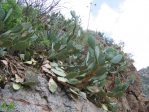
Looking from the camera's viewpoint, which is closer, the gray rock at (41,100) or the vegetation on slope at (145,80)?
the gray rock at (41,100)

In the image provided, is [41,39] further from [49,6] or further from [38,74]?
[49,6]

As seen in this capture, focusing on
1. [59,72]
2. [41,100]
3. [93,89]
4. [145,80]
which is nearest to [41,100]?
[41,100]

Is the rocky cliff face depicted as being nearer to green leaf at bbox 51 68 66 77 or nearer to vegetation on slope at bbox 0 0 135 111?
vegetation on slope at bbox 0 0 135 111

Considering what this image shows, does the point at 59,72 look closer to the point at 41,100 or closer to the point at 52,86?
the point at 52,86

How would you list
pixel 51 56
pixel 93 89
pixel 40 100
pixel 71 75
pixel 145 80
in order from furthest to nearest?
pixel 145 80
pixel 93 89
pixel 51 56
pixel 71 75
pixel 40 100

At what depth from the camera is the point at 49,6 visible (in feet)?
24.0

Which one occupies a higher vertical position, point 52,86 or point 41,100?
point 52,86

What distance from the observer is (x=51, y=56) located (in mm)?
5777

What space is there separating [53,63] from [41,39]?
482 mm

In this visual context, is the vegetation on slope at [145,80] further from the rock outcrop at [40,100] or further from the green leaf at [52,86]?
the green leaf at [52,86]

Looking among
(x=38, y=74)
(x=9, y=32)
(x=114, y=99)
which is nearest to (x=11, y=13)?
(x=9, y=32)

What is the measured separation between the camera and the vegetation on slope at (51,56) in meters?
5.00

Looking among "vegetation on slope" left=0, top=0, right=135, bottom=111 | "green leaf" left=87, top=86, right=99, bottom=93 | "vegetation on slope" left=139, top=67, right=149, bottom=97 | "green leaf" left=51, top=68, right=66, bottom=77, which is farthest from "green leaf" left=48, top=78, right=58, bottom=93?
"vegetation on slope" left=139, top=67, right=149, bottom=97

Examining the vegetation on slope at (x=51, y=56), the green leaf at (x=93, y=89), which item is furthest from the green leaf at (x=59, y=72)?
the green leaf at (x=93, y=89)
